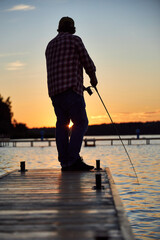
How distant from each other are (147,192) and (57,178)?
13.4 feet

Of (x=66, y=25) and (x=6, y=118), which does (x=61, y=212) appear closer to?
(x=66, y=25)

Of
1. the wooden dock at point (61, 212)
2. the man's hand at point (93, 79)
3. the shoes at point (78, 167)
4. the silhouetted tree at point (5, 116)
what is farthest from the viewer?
the silhouetted tree at point (5, 116)

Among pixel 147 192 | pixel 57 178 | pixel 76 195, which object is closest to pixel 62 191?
pixel 76 195

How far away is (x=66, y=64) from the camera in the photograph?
4664mm

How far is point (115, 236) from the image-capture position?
194 centimetres

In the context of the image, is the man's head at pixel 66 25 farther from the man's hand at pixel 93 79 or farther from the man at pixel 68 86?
the man's hand at pixel 93 79

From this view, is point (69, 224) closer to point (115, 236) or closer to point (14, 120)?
point (115, 236)

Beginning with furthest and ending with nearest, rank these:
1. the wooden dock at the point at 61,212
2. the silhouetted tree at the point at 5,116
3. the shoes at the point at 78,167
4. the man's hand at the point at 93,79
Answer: the silhouetted tree at the point at 5,116
the shoes at the point at 78,167
the man's hand at the point at 93,79
the wooden dock at the point at 61,212

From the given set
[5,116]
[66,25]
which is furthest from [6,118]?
[66,25]

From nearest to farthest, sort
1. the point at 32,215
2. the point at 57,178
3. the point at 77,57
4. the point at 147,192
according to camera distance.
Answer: the point at 32,215
the point at 57,178
the point at 77,57
the point at 147,192

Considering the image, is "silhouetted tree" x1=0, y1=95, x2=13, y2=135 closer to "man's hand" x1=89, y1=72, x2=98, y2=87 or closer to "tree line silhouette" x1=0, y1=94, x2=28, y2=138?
"tree line silhouette" x1=0, y1=94, x2=28, y2=138

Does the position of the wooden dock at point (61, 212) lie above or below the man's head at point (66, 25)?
below

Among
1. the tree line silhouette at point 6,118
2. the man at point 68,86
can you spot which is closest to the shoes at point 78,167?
the man at point 68,86

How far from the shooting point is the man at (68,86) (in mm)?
4637
